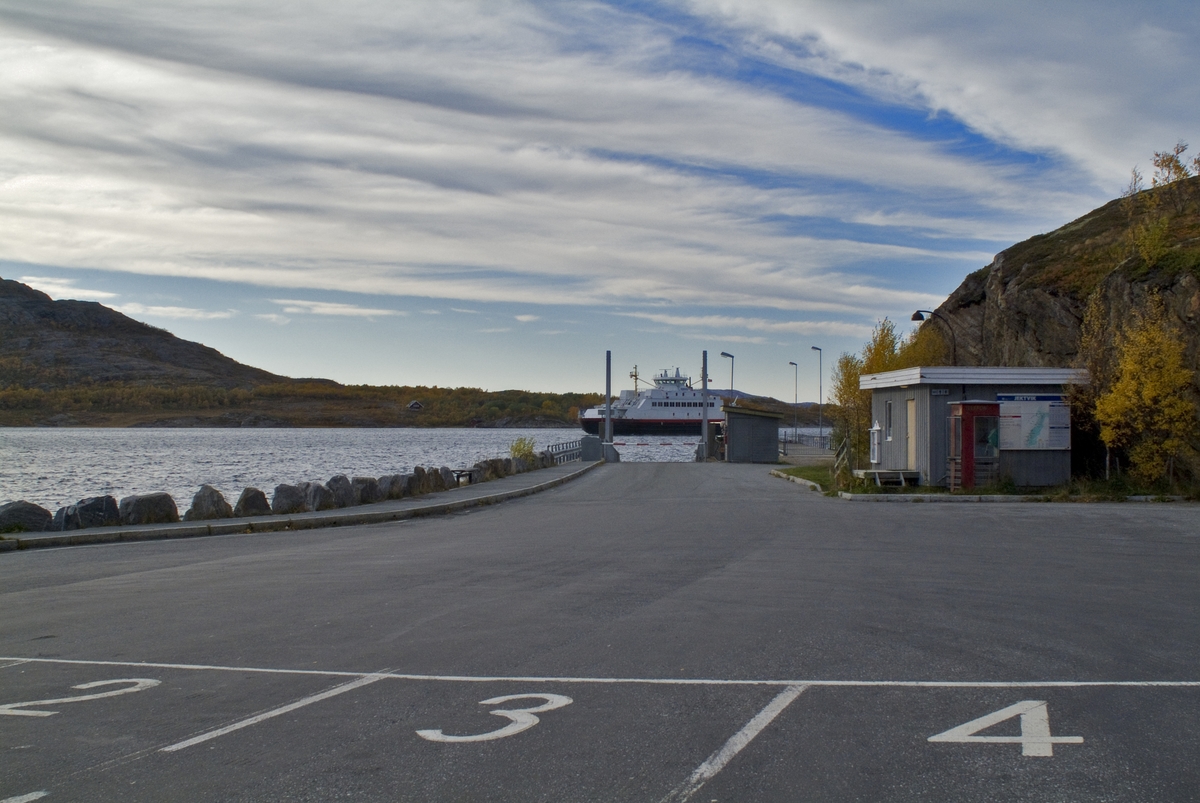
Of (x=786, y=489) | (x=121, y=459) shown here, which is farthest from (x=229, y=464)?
(x=786, y=489)

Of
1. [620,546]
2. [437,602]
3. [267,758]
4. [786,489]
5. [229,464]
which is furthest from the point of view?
[229,464]

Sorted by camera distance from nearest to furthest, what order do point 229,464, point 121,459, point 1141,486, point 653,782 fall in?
1. point 653,782
2. point 1141,486
3. point 229,464
4. point 121,459

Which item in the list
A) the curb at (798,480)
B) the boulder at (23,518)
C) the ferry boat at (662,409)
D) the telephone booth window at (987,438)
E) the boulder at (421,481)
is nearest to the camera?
the boulder at (23,518)

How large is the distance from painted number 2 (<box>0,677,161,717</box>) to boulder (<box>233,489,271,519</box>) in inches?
501

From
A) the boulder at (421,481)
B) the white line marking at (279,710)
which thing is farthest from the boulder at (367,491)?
the white line marking at (279,710)

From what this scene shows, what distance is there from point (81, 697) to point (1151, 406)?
23700 mm

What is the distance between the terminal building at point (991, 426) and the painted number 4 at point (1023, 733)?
761 inches

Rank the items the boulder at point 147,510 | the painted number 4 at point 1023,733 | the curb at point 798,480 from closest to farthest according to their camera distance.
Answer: the painted number 4 at point 1023,733, the boulder at point 147,510, the curb at point 798,480

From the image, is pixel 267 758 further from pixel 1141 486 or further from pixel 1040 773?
pixel 1141 486

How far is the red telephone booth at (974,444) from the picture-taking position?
23.9 m

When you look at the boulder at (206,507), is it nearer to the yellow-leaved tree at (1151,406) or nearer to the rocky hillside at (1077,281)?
the yellow-leaved tree at (1151,406)

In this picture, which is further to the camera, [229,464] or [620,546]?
[229,464]

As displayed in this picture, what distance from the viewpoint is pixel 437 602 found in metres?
9.42

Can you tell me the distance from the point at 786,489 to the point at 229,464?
47.1m
